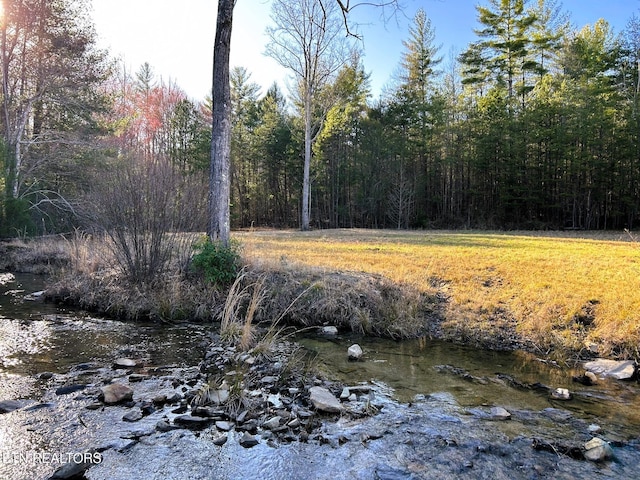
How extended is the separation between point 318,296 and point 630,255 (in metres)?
7.59

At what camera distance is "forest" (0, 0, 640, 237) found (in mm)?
15797

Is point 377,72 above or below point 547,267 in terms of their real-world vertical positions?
above

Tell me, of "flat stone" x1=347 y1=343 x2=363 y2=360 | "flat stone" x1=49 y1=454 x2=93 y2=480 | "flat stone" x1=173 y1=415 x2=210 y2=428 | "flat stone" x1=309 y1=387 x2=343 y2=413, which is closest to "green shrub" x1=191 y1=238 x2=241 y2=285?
"flat stone" x1=347 y1=343 x2=363 y2=360

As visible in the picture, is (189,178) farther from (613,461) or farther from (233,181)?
(233,181)

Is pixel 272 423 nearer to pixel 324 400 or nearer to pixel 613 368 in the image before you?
pixel 324 400

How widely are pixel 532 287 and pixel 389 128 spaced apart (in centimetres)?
2221

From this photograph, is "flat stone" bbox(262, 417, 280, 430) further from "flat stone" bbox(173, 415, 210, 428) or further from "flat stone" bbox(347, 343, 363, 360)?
"flat stone" bbox(347, 343, 363, 360)

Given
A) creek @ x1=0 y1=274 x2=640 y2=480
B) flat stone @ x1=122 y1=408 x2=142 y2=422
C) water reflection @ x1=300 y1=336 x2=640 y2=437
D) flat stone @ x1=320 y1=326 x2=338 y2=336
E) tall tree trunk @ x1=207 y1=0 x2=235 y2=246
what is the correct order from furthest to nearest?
tall tree trunk @ x1=207 y1=0 x2=235 y2=246 < flat stone @ x1=320 y1=326 x2=338 y2=336 < water reflection @ x1=300 y1=336 x2=640 y2=437 < flat stone @ x1=122 y1=408 x2=142 y2=422 < creek @ x1=0 y1=274 x2=640 y2=480

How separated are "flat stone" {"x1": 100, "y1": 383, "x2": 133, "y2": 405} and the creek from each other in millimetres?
104

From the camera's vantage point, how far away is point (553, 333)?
551 cm

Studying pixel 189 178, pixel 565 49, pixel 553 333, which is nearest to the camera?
pixel 553 333

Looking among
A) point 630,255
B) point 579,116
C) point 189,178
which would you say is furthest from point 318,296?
point 579,116

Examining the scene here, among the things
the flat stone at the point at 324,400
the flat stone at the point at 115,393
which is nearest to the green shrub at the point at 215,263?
the flat stone at the point at 115,393

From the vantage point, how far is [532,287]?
6.66 metres
